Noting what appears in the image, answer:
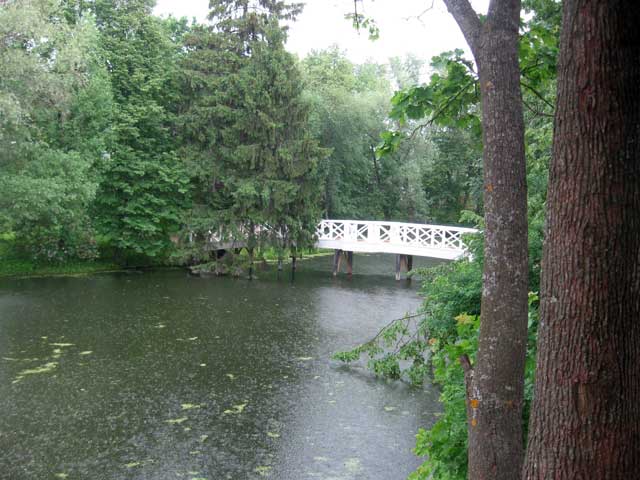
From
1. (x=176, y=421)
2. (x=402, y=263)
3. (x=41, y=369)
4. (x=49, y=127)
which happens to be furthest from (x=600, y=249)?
(x=49, y=127)

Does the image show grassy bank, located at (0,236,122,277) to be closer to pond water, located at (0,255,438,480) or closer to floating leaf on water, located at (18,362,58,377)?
pond water, located at (0,255,438,480)

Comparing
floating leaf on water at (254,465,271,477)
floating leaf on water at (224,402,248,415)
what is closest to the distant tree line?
floating leaf on water at (224,402,248,415)

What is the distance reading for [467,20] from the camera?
3643mm

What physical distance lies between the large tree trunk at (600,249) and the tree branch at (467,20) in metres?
1.32

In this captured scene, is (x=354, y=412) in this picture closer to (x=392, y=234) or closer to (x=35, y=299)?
(x=35, y=299)

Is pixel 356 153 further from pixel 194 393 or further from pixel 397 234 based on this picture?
pixel 194 393

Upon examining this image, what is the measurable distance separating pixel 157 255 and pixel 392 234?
27.3ft

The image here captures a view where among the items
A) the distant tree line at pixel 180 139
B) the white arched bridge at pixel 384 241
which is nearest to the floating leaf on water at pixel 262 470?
the distant tree line at pixel 180 139

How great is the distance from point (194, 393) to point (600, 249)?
7133 mm

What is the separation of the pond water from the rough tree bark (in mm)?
3076

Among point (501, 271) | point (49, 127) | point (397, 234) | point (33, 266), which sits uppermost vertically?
point (49, 127)

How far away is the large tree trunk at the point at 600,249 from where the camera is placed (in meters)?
2.19

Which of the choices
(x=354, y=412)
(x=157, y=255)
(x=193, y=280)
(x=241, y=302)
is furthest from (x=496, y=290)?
(x=157, y=255)

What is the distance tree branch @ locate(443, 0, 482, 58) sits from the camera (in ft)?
11.8
